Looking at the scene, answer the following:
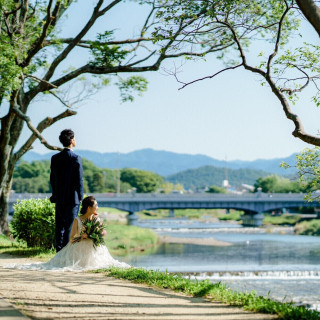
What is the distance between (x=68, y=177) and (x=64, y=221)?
2.45 ft

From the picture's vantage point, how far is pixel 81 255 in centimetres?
854

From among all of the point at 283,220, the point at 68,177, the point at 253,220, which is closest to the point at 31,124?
the point at 68,177

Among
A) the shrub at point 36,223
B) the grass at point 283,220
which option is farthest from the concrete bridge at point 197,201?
the shrub at point 36,223

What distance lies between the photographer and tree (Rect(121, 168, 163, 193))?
125m

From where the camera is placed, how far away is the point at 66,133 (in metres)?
8.64

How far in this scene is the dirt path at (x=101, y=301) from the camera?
4926mm

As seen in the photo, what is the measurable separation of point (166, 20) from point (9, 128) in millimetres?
8328

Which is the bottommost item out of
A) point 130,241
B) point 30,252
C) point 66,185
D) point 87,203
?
point 130,241

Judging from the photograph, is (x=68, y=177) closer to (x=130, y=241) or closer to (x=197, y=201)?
(x=130, y=241)

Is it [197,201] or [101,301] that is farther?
[197,201]

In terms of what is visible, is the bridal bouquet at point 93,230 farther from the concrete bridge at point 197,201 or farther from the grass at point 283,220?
the grass at point 283,220

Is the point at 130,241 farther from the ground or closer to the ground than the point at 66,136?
closer to the ground

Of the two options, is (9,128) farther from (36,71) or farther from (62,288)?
(62,288)

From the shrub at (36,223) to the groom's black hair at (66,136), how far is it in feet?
10.2
